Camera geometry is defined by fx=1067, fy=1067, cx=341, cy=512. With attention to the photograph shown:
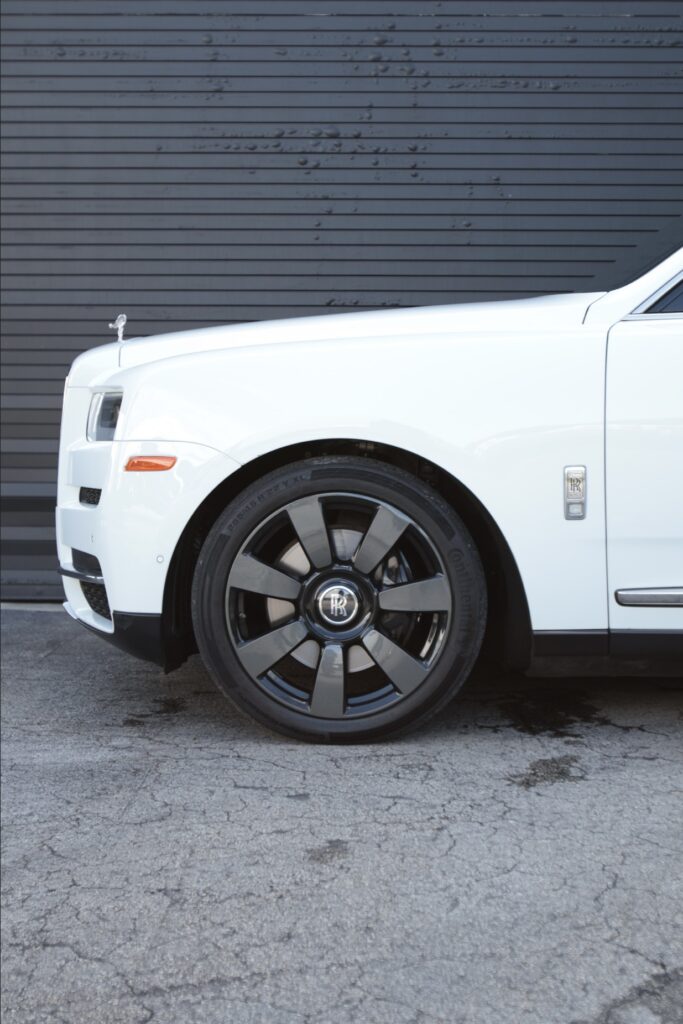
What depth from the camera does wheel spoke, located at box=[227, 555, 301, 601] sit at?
3014mm

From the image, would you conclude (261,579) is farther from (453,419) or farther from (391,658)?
(453,419)

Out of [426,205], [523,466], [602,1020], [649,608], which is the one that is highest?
[426,205]

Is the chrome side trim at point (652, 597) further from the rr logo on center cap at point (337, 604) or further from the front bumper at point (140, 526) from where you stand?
the front bumper at point (140, 526)

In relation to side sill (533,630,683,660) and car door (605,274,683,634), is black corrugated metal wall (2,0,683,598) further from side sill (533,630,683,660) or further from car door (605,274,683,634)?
side sill (533,630,683,660)

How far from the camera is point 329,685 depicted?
3.01m

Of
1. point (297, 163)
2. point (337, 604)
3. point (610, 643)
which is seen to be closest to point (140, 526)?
point (337, 604)

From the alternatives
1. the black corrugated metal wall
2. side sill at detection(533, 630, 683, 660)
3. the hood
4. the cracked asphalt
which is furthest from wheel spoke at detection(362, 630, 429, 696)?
the black corrugated metal wall

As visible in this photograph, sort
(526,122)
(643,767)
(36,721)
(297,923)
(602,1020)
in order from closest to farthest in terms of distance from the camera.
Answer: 1. (602,1020)
2. (297,923)
3. (643,767)
4. (36,721)
5. (526,122)

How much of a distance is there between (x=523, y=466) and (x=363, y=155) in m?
3.54

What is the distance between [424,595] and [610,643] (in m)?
0.53

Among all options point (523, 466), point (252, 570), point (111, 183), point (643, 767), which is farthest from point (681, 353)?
point (111, 183)

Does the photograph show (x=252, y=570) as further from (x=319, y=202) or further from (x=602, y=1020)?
(x=319, y=202)

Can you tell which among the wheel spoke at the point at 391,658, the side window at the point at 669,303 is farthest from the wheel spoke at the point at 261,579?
the side window at the point at 669,303

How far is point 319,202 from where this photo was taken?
19.5 ft
